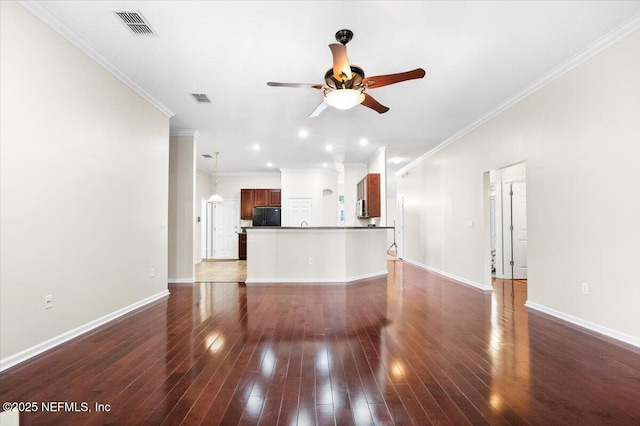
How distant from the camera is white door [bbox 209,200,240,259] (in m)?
10.3

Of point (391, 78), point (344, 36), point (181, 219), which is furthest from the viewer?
point (181, 219)

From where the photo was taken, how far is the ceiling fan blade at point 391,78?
8.68 feet

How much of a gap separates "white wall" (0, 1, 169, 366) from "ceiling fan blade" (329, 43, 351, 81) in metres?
2.57

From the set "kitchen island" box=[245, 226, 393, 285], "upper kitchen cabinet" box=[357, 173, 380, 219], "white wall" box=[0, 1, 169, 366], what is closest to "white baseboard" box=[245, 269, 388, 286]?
"kitchen island" box=[245, 226, 393, 285]

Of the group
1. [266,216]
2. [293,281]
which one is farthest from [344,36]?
[266,216]

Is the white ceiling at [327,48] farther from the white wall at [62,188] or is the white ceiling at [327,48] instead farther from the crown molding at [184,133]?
the crown molding at [184,133]

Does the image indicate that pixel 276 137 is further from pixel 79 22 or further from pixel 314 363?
pixel 314 363

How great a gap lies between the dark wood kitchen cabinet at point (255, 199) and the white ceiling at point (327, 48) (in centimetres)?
497

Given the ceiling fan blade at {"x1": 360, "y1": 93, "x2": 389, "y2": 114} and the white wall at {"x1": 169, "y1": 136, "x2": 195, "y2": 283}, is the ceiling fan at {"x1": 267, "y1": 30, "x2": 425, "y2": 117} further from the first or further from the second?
the white wall at {"x1": 169, "y1": 136, "x2": 195, "y2": 283}

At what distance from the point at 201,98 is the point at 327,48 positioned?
2.21 meters

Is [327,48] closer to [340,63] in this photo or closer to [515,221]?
[340,63]

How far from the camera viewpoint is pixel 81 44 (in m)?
3.04

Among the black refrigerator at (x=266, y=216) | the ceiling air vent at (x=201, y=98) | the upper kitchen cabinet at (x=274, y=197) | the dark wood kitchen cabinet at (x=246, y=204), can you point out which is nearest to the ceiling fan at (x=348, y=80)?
the ceiling air vent at (x=201, y=98)

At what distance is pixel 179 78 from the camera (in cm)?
379
